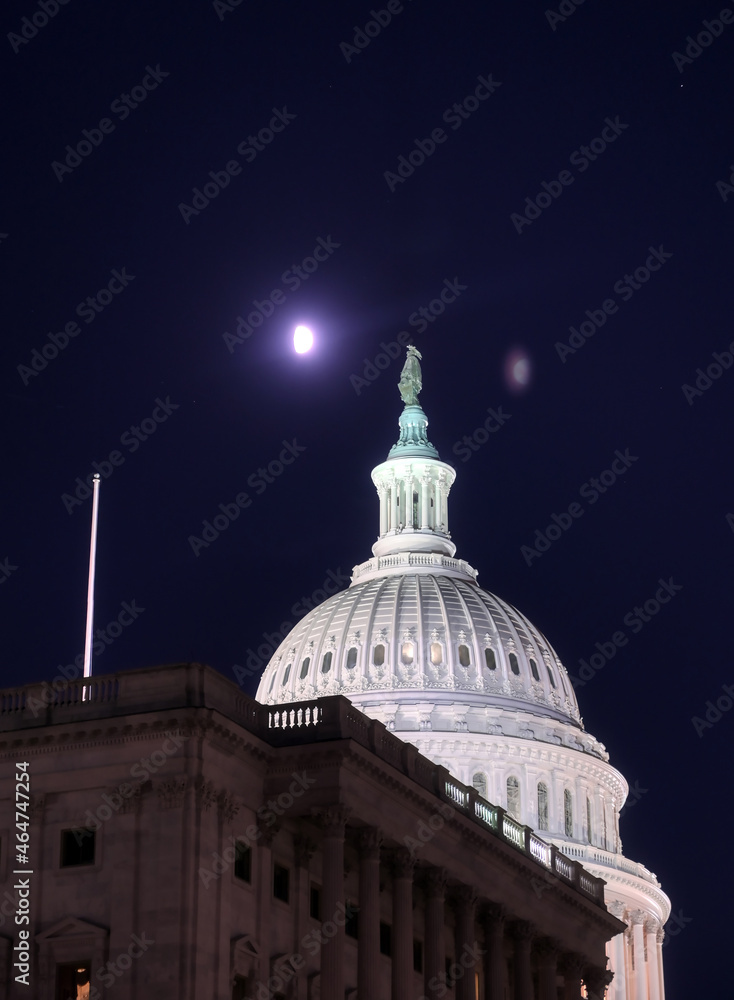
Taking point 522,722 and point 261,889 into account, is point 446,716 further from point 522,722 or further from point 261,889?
point 261,889

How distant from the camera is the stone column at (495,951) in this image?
87188 mm

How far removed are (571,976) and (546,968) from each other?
398 centimetres

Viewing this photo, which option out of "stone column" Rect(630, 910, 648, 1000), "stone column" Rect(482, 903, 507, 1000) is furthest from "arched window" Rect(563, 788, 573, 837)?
"stone column" Rect(482, 903, 507, 1000)

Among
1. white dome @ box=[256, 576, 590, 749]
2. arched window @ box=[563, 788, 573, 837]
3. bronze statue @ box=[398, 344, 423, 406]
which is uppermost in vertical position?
bronze statue @ box=[398, 344, 423, 406]

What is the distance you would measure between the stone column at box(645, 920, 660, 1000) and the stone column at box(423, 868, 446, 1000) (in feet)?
294

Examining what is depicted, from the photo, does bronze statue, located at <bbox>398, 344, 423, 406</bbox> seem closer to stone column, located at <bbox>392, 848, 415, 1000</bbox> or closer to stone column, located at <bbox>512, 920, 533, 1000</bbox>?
stone column, located at <bbox>512, 920, 533, 1000</bbox>

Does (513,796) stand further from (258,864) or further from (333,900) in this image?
(258,864)

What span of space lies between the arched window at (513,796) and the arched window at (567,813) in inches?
195

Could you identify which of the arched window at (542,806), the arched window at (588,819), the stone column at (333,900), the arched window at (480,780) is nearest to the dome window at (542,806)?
the arched window at (542,806)

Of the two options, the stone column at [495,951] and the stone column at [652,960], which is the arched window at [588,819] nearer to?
the stone column at [652,960]

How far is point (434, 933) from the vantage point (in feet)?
264

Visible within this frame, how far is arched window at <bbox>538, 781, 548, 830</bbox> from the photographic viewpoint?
533 ft

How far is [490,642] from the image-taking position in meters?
167

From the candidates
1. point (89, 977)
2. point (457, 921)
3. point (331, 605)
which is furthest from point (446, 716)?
point (89, 977)
